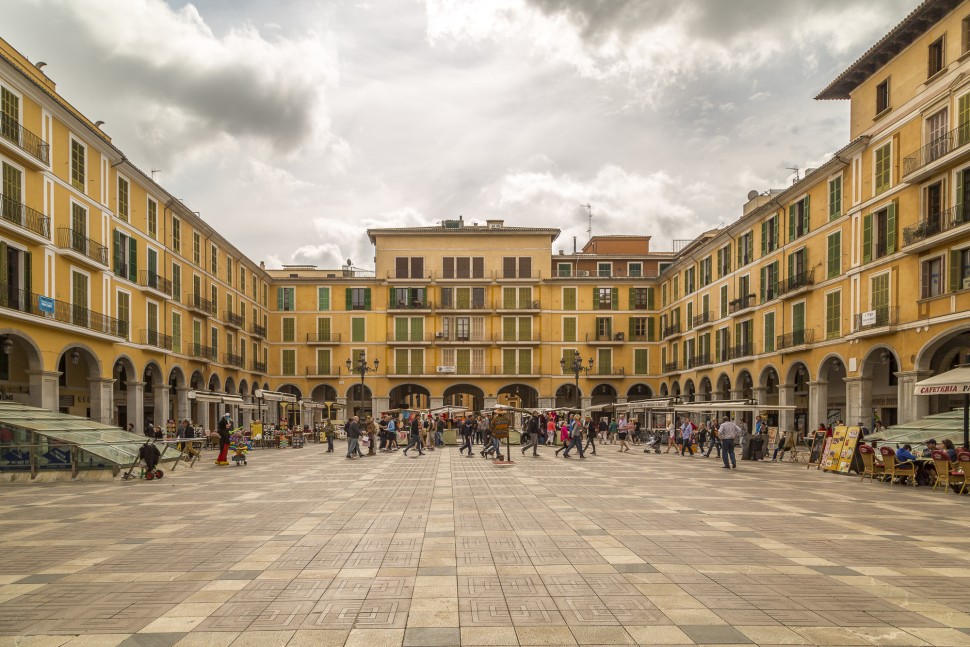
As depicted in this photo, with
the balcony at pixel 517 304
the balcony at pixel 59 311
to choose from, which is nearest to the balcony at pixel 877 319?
the balcony at pixel 517 304

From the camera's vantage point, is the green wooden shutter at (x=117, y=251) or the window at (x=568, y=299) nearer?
the green wooden shutter at (x=117, y=251)

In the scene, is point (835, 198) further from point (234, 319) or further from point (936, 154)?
point (234, 319)

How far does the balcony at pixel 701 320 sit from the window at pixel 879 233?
53.3 ft

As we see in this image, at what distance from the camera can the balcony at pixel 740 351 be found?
38.1 m

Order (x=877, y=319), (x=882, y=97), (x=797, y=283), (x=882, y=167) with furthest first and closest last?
1. (x=797, y=283)
2. (x=882, y=97)
3. (x=882, y=167)
4. (x=877, y=319)

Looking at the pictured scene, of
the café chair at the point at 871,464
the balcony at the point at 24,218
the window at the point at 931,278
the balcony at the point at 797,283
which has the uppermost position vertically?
the balcony at the point at 24,218

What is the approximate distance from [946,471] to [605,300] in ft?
132

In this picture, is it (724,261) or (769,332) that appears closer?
(769,332)

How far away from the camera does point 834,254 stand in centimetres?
3005

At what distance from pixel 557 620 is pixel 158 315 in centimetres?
3342

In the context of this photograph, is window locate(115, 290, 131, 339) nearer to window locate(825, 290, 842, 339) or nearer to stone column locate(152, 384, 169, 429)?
stone column locate(152, 384, 169, 429)

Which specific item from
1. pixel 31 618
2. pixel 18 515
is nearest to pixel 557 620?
pixel 31 618

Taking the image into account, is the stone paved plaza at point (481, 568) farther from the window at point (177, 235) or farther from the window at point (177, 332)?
the window at point (177, 235)

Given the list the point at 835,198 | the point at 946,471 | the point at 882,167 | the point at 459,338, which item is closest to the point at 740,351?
the point at 835,198
